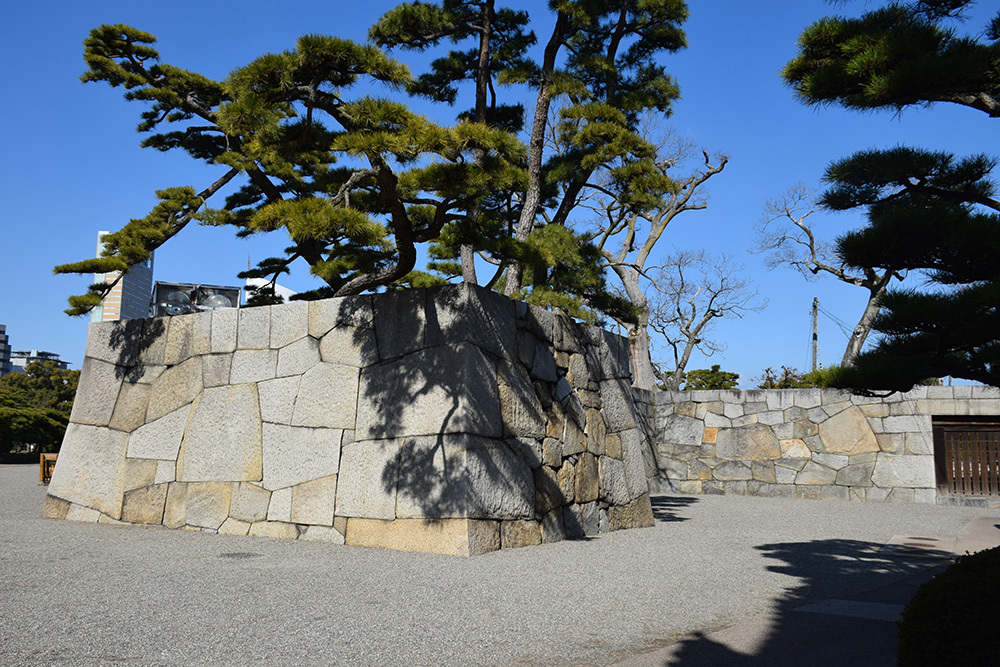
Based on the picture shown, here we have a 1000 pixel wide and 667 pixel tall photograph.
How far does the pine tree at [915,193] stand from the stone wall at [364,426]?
2863 mm

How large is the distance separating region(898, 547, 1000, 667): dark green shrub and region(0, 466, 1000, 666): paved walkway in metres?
0.61

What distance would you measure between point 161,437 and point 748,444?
28.9 feet

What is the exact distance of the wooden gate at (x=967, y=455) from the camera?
1044 cm

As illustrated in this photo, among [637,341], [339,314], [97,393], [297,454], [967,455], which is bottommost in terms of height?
[297,454]

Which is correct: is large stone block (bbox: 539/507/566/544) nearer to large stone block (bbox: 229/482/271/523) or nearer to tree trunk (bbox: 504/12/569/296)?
large stone block (bbox: 229/482/271/523)

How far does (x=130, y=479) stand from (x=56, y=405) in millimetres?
22122

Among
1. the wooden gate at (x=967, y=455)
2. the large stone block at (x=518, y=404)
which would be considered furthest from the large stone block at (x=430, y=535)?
the wooden gate at (x=967, y=455)

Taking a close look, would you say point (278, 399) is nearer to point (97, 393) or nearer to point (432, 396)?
point (432, 396)

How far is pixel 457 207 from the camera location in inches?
238

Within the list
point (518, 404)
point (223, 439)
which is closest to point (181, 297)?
point (223, 439)

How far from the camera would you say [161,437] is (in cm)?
723

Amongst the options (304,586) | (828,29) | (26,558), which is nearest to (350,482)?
(304,586)

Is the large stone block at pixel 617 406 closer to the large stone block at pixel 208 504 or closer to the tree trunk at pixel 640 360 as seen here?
the large stone block at pixel 208 504

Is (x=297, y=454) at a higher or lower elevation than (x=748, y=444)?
lower
